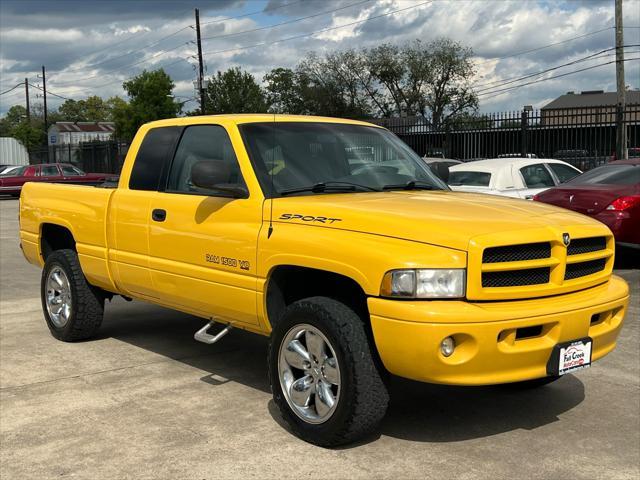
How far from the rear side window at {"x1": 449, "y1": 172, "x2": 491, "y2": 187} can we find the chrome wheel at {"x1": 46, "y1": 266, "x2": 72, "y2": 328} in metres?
7.27

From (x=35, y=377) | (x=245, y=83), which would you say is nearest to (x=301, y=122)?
(x=35, y=377)

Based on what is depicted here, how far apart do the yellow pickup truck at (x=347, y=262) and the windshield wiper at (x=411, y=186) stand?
0.09ft

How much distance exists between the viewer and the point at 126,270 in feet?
19.7

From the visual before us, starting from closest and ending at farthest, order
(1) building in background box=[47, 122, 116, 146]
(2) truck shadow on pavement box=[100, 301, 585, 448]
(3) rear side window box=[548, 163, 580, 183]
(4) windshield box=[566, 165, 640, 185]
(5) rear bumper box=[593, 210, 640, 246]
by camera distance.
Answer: (2) truck shadow on pavement box=[100, 301, 585, 448] → (5) rear bumper box=[593, 210, 640, 246] → (4) windshield box=[566, 165, 640, 185] → (3) rear side window box=[548, 163, 580, 183] → (1) building in background box=[47, 122, 116, 146]

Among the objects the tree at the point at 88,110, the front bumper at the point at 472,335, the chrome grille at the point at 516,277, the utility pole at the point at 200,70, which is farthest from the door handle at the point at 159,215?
the tree at the point at 88,110

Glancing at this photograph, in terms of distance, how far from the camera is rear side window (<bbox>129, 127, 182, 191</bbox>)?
5.88 metres

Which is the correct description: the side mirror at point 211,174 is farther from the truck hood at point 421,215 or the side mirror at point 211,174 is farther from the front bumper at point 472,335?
the front bumper at point 472,335

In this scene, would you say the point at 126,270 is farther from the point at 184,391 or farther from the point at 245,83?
the point at 245,83

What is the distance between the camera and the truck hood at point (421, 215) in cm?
407

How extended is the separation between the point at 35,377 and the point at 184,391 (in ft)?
4.01

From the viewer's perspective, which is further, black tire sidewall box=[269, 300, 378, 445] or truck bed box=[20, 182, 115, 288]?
truck bed box=[20, 182, 115, 288]

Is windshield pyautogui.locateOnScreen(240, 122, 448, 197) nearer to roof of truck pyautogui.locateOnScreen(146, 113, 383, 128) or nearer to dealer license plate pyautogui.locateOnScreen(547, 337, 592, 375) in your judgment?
roof of truck pyautogui.locateOnScreen(146, 113, 383, 128)

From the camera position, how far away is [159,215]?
5.61 m

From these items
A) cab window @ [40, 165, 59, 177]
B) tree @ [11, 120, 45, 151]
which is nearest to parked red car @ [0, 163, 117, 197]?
cab window @ [40, 165, 59, 177]
